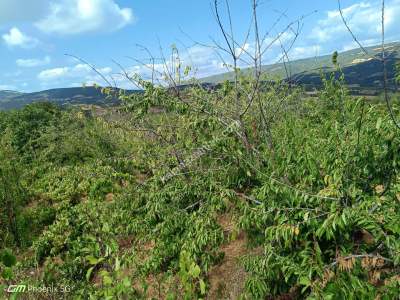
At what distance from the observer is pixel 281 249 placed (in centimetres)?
400

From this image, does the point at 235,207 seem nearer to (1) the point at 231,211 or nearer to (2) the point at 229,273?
(1) the point at 231,211

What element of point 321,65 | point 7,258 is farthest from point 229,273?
point 7,258

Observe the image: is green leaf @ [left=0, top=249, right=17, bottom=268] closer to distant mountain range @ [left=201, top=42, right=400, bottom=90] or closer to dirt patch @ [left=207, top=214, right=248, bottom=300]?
distant mountain range @ [left=201, top=42, right=400, bottom=90]

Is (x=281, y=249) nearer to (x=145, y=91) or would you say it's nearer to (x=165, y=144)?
(x=145, y=91)

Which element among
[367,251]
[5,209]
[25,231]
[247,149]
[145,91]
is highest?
[145,91]

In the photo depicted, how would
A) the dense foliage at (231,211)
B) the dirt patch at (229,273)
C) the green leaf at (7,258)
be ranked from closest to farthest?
the green leaf at (7,258)
the dense foliage at (231,211)
the dirt patch at (229,273)

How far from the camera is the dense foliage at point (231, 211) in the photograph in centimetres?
329

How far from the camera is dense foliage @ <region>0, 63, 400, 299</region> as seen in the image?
3.29 metres

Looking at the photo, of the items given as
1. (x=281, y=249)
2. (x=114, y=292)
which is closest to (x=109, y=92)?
(x=281, y=249)

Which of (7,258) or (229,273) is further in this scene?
(229,273)

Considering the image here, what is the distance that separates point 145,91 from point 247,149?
203cm

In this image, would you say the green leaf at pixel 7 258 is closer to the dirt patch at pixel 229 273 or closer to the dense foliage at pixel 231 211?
the dense foliage at pixel 231 211

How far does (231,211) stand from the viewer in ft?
19.5

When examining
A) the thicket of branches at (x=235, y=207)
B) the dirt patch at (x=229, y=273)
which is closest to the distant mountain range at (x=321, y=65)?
the thicket of branches at (x=235, y=207)
